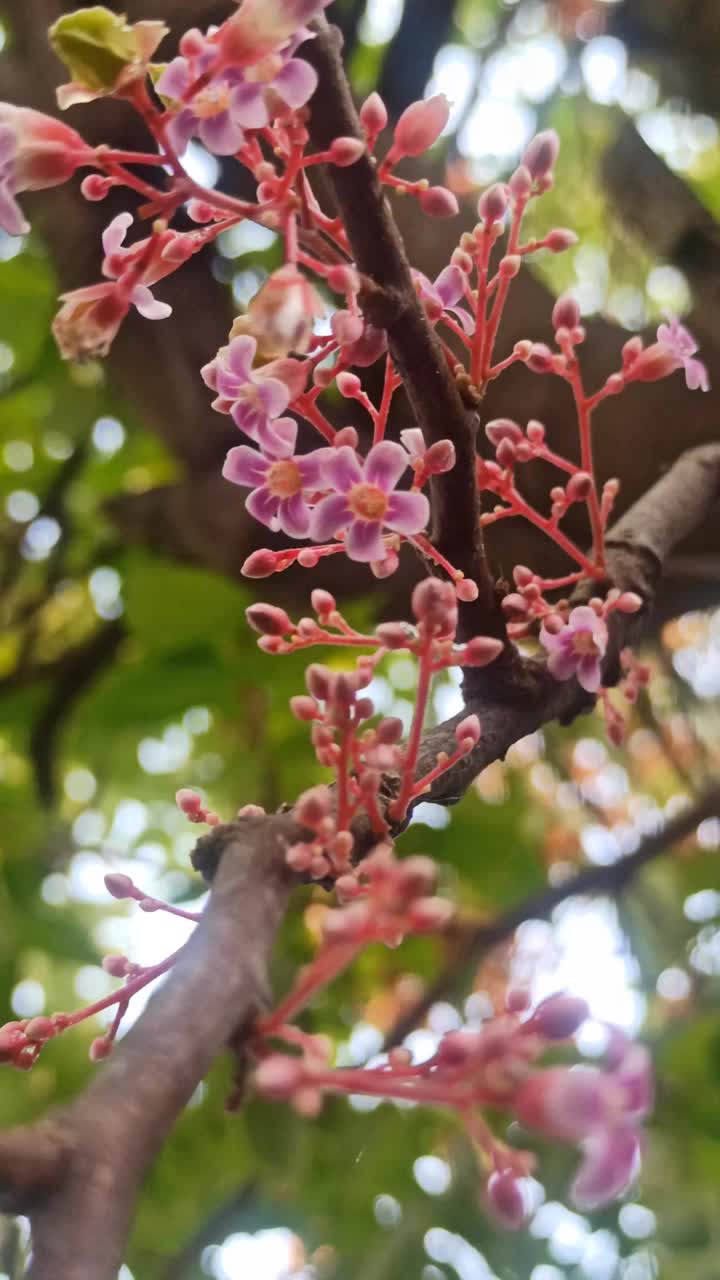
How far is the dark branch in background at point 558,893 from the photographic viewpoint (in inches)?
68.7

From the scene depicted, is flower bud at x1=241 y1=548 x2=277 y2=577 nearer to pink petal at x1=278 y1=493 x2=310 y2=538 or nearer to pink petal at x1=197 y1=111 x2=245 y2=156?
pink petal at x1=278 y1=493 x2=310 y2=538

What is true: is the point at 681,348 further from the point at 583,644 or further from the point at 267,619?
the point at 267,619

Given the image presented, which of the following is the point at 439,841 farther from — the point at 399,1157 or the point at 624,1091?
the point at 624,1091

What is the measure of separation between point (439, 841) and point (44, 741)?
94 cm

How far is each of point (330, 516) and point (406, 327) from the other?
12 centimetres

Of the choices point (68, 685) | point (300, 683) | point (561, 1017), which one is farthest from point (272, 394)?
point (68, 685)

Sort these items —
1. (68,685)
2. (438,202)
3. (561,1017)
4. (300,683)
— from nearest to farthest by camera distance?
(561,1017) → (438,202) → (300,683) → (68,685)

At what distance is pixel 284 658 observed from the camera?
5.43 feet

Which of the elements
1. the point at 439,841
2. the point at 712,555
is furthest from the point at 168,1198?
the point at 712,555

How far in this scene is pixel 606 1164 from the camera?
344 millimetres

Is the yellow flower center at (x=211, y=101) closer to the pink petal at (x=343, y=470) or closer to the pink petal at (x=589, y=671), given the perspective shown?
the pink petal at (x=343, y=470)

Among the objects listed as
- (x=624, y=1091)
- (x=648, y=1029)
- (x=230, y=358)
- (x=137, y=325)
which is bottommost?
(x=648, y=1029)

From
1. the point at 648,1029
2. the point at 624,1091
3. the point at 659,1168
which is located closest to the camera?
the point at 624,1091

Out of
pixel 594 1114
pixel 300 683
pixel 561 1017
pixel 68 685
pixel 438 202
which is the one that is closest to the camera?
pixel 594 1114
